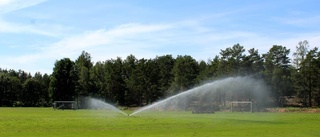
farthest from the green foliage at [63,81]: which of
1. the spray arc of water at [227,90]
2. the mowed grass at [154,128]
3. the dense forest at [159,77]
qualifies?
the mowed grass at [154,128]

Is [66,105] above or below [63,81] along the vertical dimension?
below

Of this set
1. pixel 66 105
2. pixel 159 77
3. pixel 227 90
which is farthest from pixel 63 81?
pixel 227 90

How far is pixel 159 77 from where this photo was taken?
141 m

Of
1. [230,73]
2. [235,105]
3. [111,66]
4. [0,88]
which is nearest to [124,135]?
[230,73]

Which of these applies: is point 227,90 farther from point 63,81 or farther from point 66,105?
point 63,81

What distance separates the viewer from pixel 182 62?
401ft

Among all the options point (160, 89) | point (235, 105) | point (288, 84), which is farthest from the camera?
point (160, 89)

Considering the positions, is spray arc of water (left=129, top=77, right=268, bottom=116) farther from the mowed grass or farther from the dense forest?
the mowed grass

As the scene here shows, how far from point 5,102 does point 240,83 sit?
328 ft

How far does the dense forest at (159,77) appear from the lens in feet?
345

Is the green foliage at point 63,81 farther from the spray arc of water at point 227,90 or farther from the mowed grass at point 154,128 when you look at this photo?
the mowed grass at point 154,128

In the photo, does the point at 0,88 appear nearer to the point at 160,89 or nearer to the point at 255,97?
the point at 160,89

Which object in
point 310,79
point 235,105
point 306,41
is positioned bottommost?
point 235,105

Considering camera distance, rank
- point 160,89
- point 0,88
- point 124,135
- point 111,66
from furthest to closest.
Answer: point 0,88, point 111,66, point 160,89, point 124,135
